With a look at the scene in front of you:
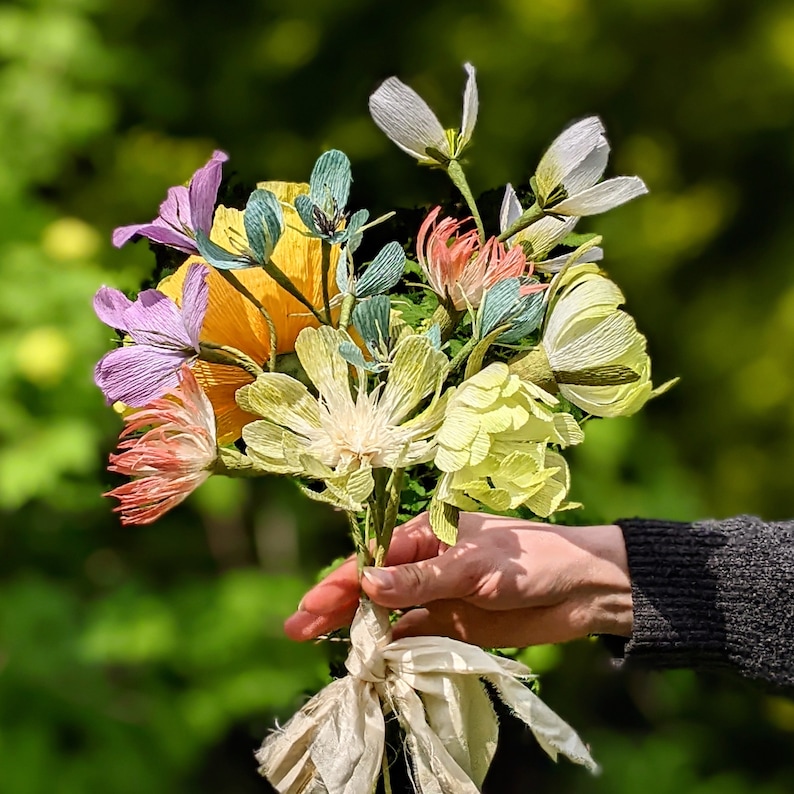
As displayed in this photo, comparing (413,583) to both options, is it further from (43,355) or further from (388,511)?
(43,355)

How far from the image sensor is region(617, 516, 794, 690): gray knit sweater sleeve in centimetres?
77

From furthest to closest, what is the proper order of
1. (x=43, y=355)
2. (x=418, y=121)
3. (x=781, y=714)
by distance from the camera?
(x=781, y=714)
(x=43, y=355)
(x=418, y=121)

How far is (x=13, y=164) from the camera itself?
65.4 inches

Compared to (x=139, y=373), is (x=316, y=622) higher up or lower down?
lower down

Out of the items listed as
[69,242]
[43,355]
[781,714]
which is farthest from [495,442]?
[781,714]

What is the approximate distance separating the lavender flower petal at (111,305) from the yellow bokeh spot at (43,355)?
93cm

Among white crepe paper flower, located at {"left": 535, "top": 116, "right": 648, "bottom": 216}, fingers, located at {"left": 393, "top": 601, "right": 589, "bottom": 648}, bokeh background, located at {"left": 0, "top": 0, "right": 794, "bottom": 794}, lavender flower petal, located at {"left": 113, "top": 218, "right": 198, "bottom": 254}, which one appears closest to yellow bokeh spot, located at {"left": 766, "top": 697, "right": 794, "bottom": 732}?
bokeh background, located at {"left": 0, "top": 0, "right": 794, "bottom": 794}

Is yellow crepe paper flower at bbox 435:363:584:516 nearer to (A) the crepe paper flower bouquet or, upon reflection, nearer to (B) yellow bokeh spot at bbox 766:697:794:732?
(A) the crepe paper flower bouquet

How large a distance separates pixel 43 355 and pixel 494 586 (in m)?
0.98

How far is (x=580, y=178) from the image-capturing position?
0.62 meters

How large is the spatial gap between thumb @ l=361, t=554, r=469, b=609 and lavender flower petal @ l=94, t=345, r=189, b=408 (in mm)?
170

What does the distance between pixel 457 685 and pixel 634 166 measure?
4.61ft

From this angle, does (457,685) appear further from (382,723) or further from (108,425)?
(108,425)

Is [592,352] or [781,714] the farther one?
[781,714]
